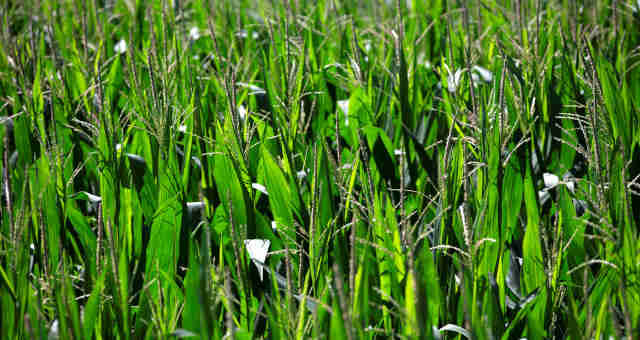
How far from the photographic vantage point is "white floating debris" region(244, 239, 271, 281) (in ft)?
3.77

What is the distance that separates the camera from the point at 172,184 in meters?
1.28

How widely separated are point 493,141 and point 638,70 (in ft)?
2.92

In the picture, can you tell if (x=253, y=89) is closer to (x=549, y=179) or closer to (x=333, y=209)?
(x=333, y=209)

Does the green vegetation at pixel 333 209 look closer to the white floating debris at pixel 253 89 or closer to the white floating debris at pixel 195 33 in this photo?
the white floating debris at pixel 253 89

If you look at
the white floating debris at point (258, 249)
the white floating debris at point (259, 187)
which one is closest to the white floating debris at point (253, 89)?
the white floating debris at point (259, 187)

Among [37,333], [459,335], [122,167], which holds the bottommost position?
[459,335]

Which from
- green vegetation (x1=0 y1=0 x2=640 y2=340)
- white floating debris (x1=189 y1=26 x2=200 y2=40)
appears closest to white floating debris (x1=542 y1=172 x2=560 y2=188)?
green vegetation (x1=0 y1=0 x2=640 y2=340)

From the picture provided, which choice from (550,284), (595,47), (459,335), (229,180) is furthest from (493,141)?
(595,47)

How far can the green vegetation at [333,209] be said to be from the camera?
904 mm

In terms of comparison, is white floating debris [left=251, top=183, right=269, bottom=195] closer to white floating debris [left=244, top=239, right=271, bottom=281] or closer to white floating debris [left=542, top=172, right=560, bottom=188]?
white floating debris [left=244, top=239, right=271, bottom=281]

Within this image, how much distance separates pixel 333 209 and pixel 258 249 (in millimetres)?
171

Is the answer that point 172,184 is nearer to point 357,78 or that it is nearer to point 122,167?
point 122,167

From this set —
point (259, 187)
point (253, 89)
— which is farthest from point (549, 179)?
point (253, 89)

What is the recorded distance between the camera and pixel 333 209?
1.21 m
